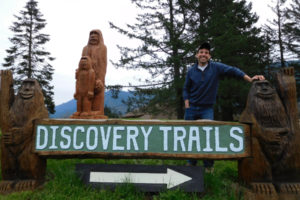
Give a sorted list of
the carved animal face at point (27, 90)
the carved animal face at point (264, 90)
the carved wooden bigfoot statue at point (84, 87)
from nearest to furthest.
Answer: the carved animal face at point (264, 90) < the carved animal face at point (27, 90) < the carved wooden bigfoot statue at point (84, 87)

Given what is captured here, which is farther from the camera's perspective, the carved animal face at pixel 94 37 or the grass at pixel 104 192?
the carved animal face at pixel 94 37

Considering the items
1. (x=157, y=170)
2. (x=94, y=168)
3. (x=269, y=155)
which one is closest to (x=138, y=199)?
(x=157, y=170)

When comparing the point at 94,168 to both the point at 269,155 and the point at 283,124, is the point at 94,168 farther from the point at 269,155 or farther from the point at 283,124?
the point at 283,124

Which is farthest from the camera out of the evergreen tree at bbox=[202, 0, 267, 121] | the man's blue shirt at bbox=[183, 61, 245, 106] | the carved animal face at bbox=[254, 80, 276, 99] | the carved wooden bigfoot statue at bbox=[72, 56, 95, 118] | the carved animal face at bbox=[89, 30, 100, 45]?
the evergreen tree at bbox=[202, 0, 267, 121]

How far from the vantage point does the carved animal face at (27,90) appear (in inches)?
117

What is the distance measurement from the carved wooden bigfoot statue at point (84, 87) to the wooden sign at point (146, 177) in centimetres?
222

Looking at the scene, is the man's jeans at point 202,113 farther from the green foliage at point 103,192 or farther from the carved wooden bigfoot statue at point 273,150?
the carved wooden bigfoot statue at point 273,150

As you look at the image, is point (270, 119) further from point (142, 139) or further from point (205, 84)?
point (142, 139)

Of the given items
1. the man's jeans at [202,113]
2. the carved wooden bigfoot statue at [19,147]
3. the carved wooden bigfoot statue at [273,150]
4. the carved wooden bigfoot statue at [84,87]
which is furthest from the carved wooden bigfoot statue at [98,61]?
the carved wooden bigfoot statue at [273,150]

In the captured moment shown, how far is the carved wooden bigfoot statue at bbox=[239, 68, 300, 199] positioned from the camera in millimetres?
2574

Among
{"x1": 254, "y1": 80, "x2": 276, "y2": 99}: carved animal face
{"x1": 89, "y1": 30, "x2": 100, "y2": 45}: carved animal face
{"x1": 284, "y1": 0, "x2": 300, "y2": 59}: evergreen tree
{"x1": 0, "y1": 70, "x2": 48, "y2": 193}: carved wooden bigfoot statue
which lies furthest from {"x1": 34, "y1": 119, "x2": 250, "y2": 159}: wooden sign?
{"x1": 284, "y1": 0, "x2": 300, "y2": 59}: evergreen tree

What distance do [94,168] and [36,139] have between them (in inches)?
31.4

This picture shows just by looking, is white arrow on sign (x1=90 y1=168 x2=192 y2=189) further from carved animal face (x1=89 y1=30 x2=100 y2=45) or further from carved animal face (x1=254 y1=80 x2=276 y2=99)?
carved animal face (x1=89 y1=30 x2=100 y2=45)

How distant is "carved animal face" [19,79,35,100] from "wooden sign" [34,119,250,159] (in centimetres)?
42
